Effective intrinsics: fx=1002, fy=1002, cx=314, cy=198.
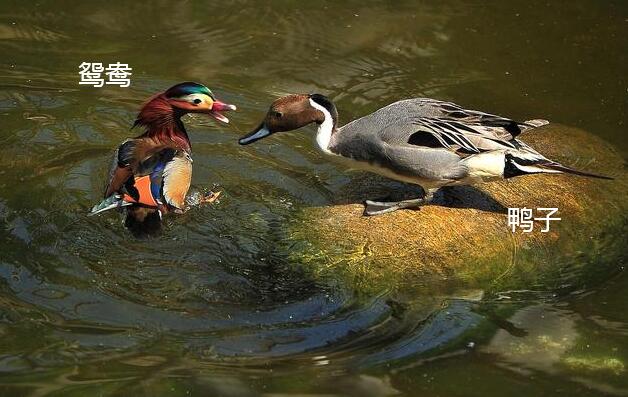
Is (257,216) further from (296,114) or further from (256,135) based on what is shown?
(296,114)

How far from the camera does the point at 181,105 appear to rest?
24.3 ft

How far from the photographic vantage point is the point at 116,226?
6688 mm

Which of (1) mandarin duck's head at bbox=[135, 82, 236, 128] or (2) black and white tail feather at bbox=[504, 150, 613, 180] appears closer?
(2) black and white tail feather at bbox=[504, 150, 613, 180]

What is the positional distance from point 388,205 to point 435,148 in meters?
0.48

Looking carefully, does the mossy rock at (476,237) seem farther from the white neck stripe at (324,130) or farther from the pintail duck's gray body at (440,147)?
the white neck stripe at (324,130)

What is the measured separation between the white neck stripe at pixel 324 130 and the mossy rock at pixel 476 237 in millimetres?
417

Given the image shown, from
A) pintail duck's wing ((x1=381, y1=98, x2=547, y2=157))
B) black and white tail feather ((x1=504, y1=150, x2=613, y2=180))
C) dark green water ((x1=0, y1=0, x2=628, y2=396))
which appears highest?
pintail duck's wing ((x1=381, y1=98, x2=547, y2=157))

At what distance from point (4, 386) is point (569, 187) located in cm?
404

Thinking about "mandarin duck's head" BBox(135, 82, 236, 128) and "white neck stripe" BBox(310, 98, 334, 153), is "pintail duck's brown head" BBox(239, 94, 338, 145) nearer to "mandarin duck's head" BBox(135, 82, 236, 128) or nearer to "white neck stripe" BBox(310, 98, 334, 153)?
"white neck stripe" BBox(310, 98, 334, 153)

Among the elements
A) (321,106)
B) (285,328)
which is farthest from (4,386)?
(321,106)

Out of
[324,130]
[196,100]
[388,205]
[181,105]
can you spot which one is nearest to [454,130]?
[388,205]

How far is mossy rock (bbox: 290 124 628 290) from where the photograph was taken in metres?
6.05

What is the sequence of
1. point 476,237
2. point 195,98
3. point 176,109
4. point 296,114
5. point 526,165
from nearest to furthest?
point 476,237, point 526,165, point 296,114, point 195,98, point 176,109

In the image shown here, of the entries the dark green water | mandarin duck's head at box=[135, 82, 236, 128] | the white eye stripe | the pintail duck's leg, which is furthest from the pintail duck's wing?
the white eye stripe
